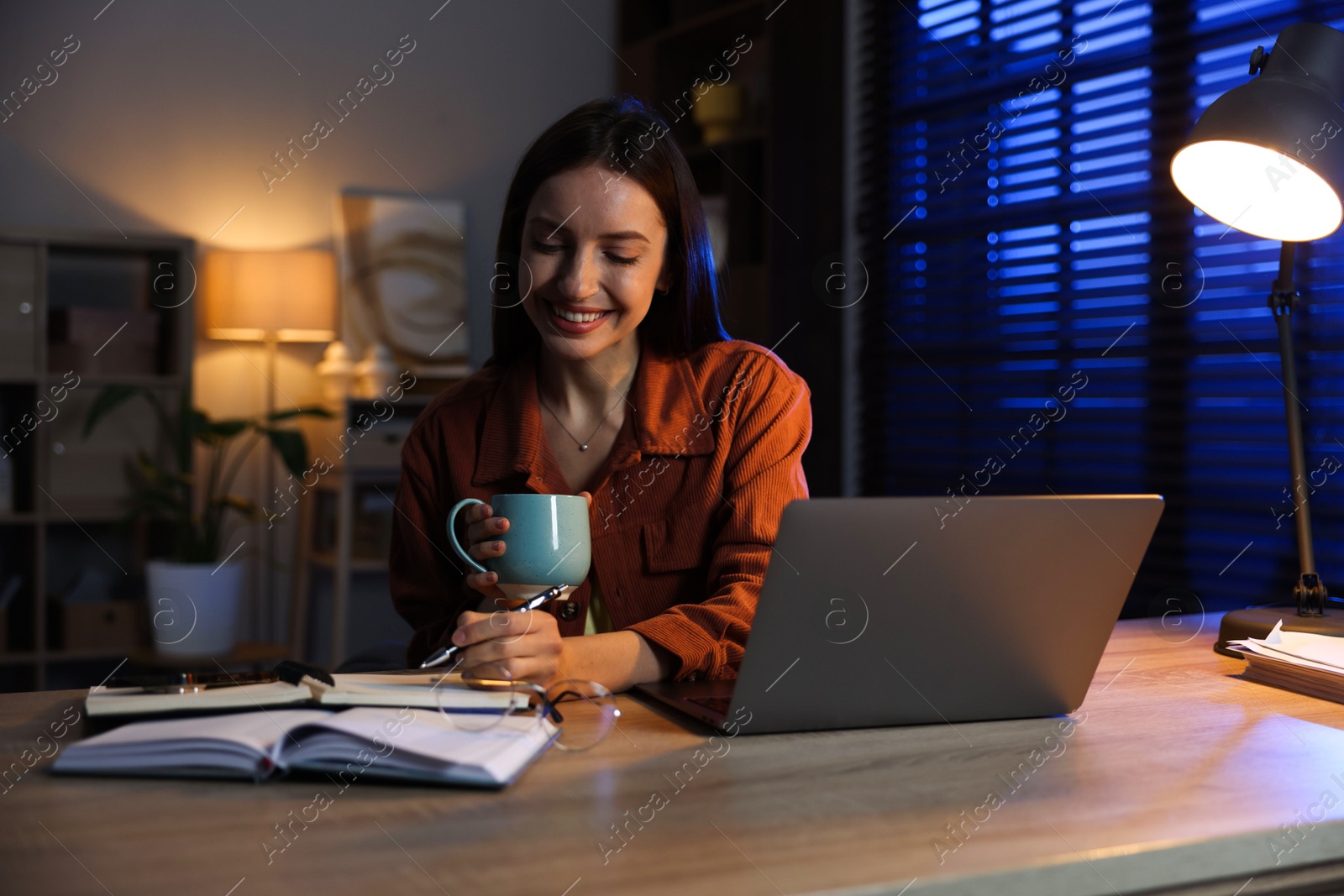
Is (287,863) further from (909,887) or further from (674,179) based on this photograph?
(674,179)

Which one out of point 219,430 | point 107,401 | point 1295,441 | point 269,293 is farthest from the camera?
point 269,293

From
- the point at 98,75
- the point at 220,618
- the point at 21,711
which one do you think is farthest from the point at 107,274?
the point at 21,711

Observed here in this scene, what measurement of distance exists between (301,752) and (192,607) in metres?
2.85

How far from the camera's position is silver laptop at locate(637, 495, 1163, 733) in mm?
914

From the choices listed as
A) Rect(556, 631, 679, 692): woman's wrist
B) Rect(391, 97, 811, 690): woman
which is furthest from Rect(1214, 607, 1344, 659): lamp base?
Rect(556, 631, 679, 692): woman's wrist

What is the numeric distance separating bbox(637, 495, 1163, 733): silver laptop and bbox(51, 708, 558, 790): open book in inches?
9.0

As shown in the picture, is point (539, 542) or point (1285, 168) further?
point (1285, 168)

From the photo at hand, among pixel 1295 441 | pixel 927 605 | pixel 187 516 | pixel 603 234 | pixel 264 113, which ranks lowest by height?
pixel 187 516

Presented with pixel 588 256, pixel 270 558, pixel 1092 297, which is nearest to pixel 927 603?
pixel 588 256

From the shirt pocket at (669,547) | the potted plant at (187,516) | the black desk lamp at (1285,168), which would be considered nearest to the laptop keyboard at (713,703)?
the shirt pocket at (669,547)

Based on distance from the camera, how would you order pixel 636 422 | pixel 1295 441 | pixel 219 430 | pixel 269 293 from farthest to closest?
pixel 269 293
pixel 219 430
pixel 636 422
pixel 1295 441

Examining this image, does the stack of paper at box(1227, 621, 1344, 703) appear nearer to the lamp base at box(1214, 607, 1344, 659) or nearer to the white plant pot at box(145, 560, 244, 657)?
the lamp base at box(1214, 607, 1344, 659)

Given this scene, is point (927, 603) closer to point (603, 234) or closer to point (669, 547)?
point (669, 547)

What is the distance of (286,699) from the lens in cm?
96
